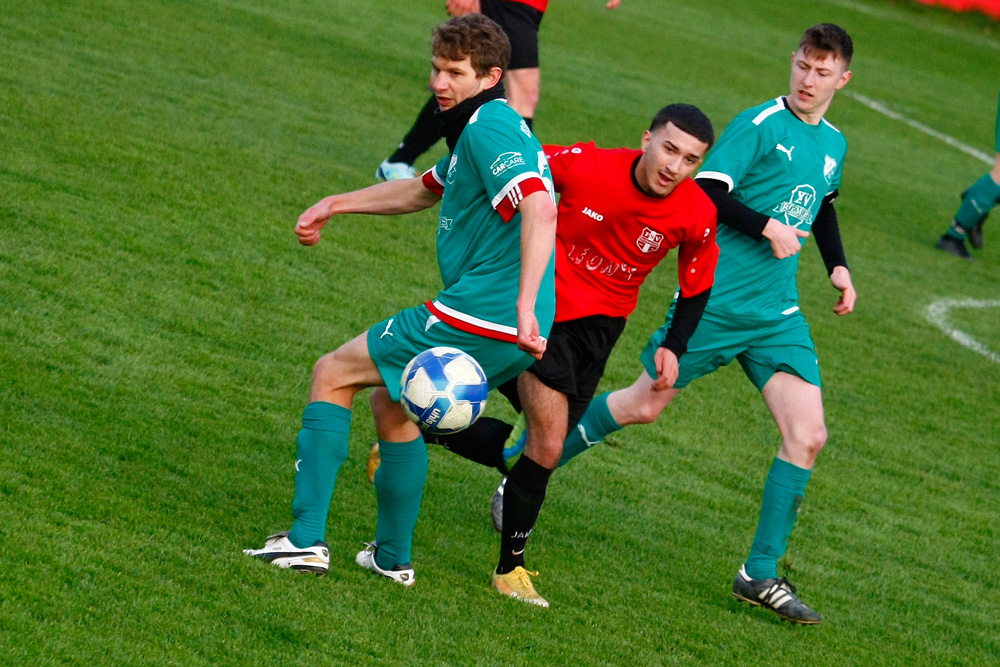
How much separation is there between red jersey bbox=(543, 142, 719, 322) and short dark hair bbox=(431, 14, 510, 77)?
1.78 ft

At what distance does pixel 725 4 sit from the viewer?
79.6 feet

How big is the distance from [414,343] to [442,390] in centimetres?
22

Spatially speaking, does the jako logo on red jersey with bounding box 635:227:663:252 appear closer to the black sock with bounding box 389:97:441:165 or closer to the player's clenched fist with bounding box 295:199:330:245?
the player's clenched fist with bounding box 295:199:330:245

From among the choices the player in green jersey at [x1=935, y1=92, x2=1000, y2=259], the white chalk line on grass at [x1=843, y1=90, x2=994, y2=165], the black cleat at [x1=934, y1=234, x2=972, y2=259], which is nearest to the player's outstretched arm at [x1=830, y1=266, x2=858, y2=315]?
the player in green jersey at [x1=935, y1=92, x2=1000, y2=259]

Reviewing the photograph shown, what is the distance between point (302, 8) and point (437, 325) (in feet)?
36.7

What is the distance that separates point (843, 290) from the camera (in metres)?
5.05

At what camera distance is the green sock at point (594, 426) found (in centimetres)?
513

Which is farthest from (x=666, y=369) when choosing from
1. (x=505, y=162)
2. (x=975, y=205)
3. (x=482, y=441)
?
(x=975, y=205)

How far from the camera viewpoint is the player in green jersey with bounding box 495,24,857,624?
4762mm

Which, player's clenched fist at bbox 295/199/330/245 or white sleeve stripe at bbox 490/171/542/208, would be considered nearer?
white sleeve stripe at bbox 490/171/542/208

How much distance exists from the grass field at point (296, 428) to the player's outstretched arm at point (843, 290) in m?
1.06

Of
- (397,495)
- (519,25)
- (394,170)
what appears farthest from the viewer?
(519,25)

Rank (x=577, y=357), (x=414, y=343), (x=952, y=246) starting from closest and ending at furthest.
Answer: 1. (x=414, y=343)
2. (x=577, y=357)
3. (x=952, y=246)

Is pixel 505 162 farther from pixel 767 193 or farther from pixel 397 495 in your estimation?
pixel 767 193
